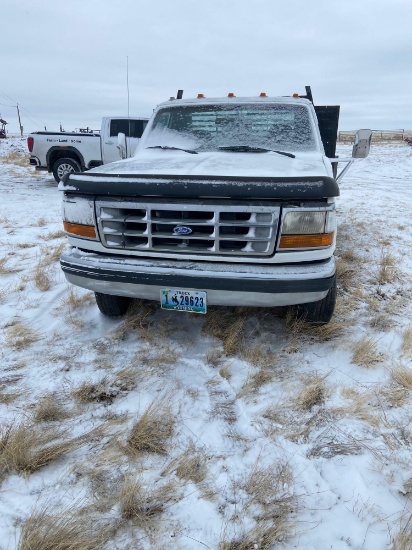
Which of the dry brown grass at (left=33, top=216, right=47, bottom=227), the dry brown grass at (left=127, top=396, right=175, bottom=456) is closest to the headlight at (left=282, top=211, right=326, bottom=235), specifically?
the dry brown grass at (left=127, top=396, right=175, bottom=456)

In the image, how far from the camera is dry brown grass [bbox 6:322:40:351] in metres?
3.04

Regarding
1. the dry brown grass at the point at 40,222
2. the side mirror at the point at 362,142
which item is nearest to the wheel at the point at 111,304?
the side mirror at the point at 362,142

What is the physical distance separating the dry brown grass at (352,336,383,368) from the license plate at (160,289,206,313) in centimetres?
117

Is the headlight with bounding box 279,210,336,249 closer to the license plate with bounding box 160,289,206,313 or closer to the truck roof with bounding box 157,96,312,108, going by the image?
the license plate with bounding box 160,289,206,313

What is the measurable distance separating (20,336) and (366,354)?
8.80 ft

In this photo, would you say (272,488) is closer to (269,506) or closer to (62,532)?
(269,506)

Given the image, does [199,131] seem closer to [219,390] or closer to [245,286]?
[245,286]

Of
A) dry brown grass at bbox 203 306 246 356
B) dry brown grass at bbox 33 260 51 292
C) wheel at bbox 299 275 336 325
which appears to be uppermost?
wheel at bbox 299 275 336 325

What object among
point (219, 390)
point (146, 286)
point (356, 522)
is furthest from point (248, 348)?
point (356, 522)

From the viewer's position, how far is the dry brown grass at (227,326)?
300cm

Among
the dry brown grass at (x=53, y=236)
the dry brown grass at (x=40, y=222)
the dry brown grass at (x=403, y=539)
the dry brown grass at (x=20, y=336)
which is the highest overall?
the dry brown grass at (x=403, y=539)

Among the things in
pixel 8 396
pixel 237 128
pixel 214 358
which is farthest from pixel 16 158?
pixel 214 358

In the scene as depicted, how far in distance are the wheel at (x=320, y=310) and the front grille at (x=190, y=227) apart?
0.75 metres

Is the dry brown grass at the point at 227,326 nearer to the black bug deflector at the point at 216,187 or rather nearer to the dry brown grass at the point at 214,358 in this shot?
the dry brown grass at the point at 214,358
